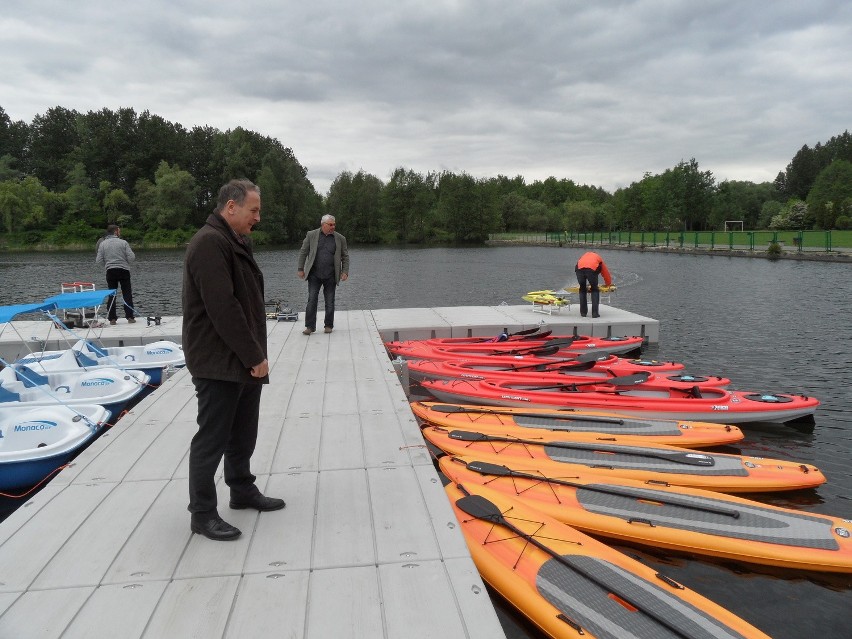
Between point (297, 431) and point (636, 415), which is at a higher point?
point (297, 431)

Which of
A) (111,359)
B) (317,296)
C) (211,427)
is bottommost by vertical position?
(111,359)

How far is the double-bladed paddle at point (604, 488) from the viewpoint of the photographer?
18.0ft

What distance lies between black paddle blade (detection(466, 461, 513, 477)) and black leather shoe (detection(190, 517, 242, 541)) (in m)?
2.89

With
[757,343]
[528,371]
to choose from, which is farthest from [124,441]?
[757,343]

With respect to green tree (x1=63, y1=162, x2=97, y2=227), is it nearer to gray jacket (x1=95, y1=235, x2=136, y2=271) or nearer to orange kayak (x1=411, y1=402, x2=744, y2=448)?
gray jacket (x1=95, y1=235, x2=136, y2=271)

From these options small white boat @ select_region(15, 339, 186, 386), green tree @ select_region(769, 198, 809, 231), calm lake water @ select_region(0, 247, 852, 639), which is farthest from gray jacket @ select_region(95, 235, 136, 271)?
green tree @ select_region(769, 198, 809, 231)

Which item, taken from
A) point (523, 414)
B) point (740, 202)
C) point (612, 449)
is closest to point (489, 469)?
point (612, 449)

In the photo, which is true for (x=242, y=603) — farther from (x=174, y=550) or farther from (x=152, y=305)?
(x=152, y=305)

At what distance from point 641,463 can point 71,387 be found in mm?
7662

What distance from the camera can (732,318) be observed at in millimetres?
18797

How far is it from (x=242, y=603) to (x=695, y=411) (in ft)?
24.5

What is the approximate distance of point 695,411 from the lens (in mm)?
8672

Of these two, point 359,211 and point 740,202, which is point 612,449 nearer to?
point 359,211

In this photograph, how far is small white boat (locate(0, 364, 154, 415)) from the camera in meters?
7.88
